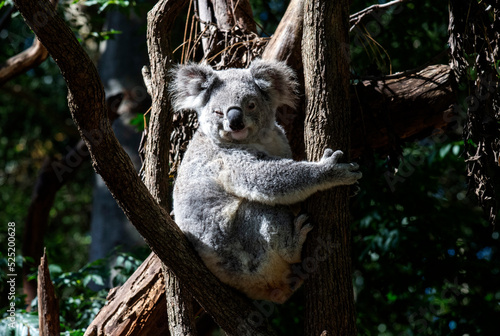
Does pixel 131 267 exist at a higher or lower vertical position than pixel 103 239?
higher

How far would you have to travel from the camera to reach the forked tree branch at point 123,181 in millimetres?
2865

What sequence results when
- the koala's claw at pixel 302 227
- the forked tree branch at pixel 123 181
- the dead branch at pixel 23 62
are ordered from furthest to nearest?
the dead branch at pixel 23 62
the koala's claw at pixel 302 227
the forked tree branch at pixel 123 181

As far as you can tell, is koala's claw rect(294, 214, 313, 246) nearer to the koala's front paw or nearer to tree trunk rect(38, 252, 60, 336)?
the koala's front paw

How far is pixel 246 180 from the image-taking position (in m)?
3.75

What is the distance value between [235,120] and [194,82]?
67 cm

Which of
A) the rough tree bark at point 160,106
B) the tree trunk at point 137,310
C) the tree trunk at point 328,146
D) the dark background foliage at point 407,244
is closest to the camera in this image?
the tree trunk at point 328,146

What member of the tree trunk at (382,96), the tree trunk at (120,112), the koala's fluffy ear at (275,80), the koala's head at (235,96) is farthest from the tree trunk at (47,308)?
the tree trunk at (120,112)

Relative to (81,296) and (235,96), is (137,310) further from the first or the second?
(235,96)

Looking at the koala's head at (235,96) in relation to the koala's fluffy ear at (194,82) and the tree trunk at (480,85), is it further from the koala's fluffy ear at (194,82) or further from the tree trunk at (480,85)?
the tree trunk at (480,85)

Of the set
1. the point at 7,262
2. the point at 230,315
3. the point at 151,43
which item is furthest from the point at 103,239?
the point at 230,315

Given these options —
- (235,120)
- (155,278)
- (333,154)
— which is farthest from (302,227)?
(155,278)

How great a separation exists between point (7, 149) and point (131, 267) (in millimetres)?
7805

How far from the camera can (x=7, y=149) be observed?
Answer: 11.9 metres

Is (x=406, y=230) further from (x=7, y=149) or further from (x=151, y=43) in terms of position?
(x=7, y=149)
